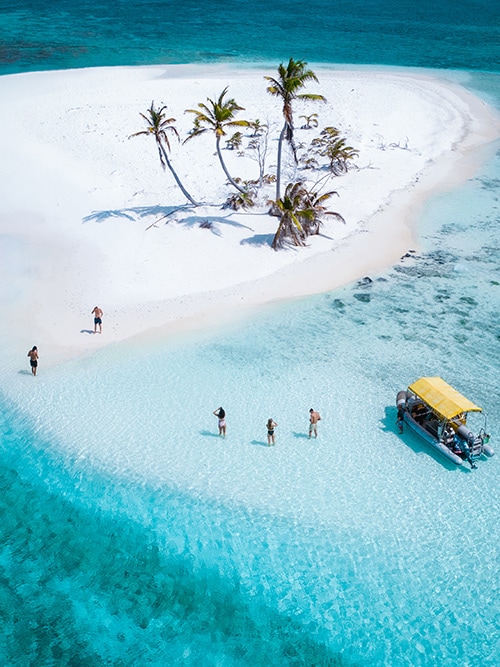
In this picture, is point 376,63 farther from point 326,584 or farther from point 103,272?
point 326,584

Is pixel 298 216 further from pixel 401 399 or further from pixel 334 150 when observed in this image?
pixel 401 399

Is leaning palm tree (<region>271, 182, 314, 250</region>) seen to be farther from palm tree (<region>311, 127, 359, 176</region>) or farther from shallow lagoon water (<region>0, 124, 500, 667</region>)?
palm tree (<region>311, 127, 359, 176</region>)

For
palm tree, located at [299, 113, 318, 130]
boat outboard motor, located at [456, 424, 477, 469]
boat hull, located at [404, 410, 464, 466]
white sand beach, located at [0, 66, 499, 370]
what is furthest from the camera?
palm tree, located at [299, 113, 318, 130]

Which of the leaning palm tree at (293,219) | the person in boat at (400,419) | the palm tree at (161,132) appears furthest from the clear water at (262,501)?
the palm tree at (161,132)

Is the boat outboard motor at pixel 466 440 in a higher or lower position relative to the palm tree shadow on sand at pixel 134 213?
lower

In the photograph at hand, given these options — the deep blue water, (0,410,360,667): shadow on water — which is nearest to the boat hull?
(0,410,360,667): shadow on water

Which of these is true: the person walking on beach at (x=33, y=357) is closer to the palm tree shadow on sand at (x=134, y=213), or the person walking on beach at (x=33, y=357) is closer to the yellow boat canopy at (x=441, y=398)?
the palm tree shadow on sand at (x=134, y=213)
